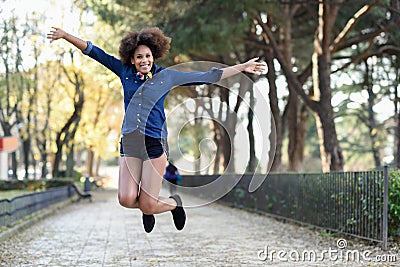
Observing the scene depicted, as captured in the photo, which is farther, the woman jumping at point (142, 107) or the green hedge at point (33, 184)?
the green hedge at point (33, 184)

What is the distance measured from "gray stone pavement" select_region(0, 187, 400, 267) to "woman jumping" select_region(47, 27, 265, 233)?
11.2 feet

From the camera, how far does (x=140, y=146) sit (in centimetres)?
695

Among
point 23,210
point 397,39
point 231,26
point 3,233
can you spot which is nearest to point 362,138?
point 397,39

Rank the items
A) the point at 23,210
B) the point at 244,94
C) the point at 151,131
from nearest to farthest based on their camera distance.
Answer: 1. the point at 151,131
2. the point at 23,210
3. the point at 244,94

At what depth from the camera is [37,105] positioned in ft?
120

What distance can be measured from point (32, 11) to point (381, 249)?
21320 mm

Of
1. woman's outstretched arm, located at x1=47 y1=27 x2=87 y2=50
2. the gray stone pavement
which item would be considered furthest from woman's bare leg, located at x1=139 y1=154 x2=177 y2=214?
the gray stone pavement

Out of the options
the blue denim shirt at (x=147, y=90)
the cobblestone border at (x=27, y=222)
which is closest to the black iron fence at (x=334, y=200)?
the blue denim shirt at (x=147, y=90)

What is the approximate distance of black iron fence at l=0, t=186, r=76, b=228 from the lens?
1448cm

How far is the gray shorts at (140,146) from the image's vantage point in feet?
22.7

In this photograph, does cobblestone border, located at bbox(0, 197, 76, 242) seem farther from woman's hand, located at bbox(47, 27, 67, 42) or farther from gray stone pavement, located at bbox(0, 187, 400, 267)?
woman's hand, located at bbox(47, 27, 67, 42)

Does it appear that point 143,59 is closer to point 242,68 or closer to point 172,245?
point 242,68

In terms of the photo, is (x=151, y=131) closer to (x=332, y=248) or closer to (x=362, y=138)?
(x=332, y=248)

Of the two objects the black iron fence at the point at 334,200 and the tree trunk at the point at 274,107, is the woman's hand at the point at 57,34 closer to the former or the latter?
the black iron fence at the point at 334,200
